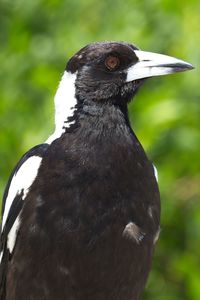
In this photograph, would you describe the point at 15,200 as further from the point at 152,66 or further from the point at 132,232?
the point at 152,66

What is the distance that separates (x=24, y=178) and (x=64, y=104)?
281 millimetres

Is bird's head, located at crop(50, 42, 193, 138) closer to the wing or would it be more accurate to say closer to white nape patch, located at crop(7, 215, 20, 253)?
the wing

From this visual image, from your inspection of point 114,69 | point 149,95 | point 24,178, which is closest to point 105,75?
point 114,69

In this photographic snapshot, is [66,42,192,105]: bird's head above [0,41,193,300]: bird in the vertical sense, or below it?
above

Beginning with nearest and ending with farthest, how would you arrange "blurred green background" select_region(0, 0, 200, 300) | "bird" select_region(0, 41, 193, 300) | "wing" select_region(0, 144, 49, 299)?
"bird" select_region(0, 41, 193, 300), "wing" select_region(0, 144, 49, 299), "blurred green background" select_region(0, 0, 200, 300)

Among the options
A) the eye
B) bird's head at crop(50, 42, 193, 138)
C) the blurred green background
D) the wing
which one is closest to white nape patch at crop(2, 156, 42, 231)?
the wing

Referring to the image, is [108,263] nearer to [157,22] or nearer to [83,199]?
[83,199]

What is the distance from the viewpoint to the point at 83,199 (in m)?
3.54

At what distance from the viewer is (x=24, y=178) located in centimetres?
367

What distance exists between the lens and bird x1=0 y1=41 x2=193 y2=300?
3.55 meters

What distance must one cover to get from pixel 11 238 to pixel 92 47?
664mm

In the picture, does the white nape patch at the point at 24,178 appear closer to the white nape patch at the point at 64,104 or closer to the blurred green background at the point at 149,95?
the white nape patch at the point at 64,104

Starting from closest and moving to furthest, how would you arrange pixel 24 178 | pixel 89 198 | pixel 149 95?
pixel 89 198 < pixel 24 178 < pixel 149 95

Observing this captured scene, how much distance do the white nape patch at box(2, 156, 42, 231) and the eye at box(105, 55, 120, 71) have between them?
38 cm
